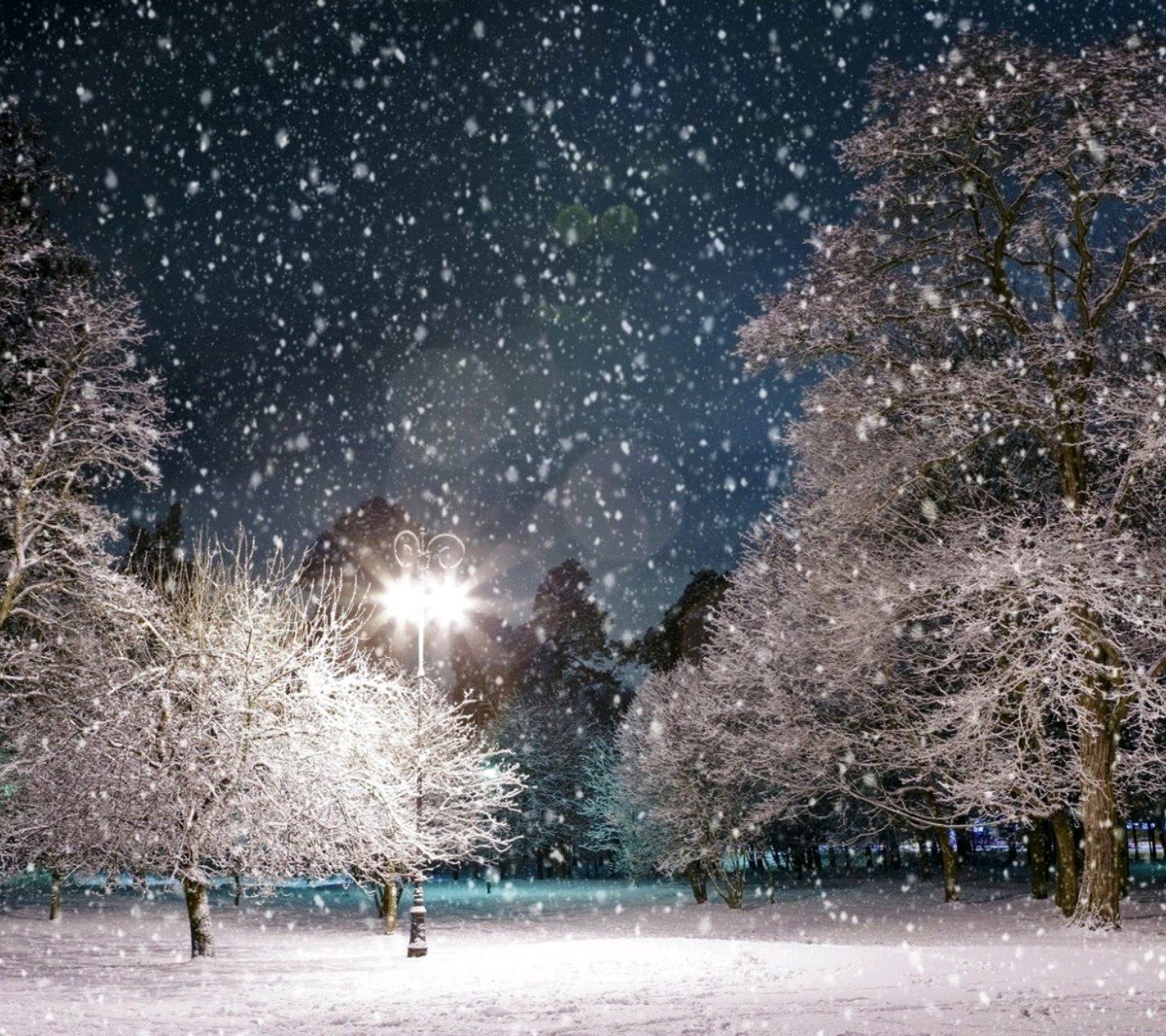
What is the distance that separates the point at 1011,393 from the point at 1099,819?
6.26 m

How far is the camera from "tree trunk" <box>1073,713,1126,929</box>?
1404cm

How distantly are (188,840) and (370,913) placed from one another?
2065 cm

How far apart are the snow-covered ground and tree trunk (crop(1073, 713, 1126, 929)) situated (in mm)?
457

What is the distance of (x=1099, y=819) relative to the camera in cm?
1405

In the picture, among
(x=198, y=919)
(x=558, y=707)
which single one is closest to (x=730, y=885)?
(x=198, y=919)

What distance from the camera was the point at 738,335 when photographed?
16.1 m

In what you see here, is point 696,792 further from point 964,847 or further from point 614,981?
point 964,847

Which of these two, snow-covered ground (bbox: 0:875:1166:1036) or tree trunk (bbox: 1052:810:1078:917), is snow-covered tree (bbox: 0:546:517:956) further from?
tree trunk (bbox: 1052:810:1078:917)

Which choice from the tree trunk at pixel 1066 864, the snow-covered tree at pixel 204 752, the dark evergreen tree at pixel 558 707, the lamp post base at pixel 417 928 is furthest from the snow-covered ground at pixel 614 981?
the dark evergreen tree at pixel 558 707

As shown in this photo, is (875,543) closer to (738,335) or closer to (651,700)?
(738,335)

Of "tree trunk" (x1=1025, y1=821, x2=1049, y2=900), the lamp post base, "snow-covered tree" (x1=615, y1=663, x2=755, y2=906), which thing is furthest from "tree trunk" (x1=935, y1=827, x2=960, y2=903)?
the lamp post base

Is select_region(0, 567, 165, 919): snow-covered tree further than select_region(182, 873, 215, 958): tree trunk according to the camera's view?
No

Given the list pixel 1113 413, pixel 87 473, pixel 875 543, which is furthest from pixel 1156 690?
pixel 87 473

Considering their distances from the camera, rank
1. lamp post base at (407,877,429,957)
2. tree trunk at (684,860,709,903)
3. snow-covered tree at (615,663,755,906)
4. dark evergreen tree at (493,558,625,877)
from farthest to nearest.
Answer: dark evergreen tree at (493,558,625,877)
tree trunk at (684,860,709,903)
snow-covered tree at (615,663,755,906)
lamp post base at (407,877,429,957)
